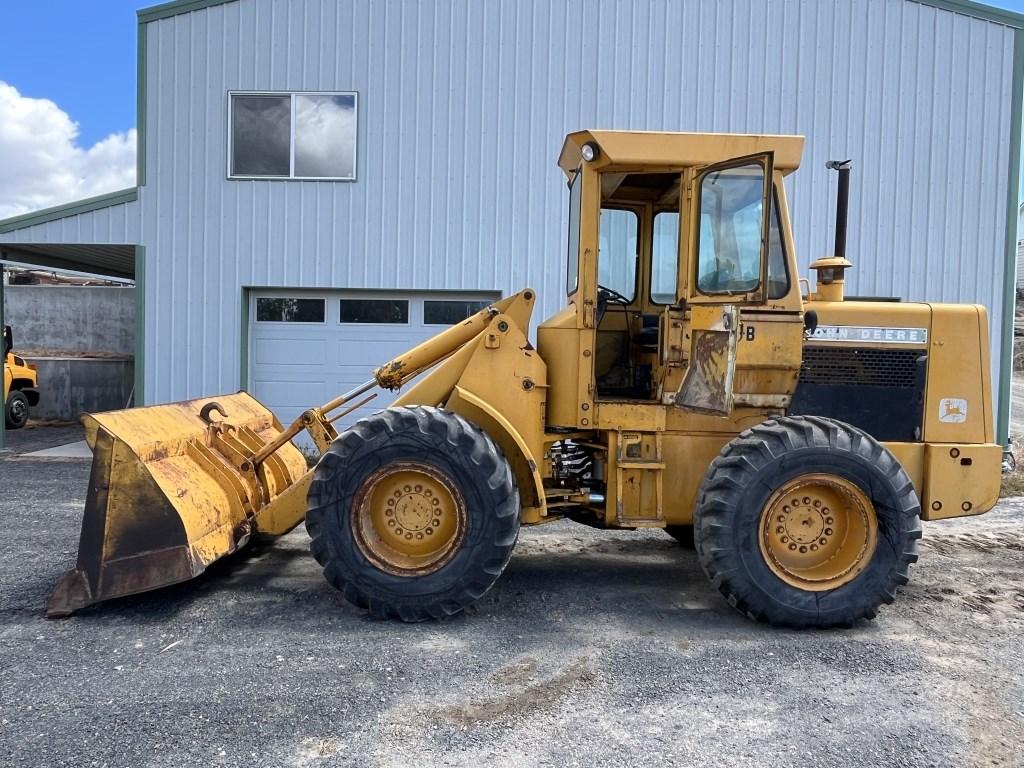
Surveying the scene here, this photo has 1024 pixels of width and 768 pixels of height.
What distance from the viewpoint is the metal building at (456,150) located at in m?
10.2

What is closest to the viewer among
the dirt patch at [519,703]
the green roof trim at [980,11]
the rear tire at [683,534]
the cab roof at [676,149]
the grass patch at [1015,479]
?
the dirt patch at [519,703]

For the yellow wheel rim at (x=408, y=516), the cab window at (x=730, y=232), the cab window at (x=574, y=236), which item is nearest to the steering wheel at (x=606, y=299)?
the cab window at (x=574, y=236)

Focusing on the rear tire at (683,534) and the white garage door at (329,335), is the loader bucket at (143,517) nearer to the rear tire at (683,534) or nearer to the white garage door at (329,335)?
the rear tire at (683,534)

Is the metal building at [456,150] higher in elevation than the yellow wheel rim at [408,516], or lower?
higher

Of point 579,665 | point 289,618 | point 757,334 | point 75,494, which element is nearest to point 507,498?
point 579,665

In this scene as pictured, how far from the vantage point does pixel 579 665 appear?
12.5ft

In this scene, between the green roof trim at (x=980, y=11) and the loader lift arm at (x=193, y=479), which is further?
the green roof trim at (x=980, y=11)

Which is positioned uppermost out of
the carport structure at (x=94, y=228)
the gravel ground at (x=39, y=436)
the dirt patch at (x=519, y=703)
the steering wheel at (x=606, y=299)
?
the carport structure at (x=94, y=228)

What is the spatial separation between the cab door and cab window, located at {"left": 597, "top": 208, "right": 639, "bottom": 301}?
77 centimetres

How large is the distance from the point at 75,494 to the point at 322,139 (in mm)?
5563

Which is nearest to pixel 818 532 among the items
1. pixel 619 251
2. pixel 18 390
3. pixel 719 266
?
pixel 719 266

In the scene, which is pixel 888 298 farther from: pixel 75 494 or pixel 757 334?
pixel 75 494

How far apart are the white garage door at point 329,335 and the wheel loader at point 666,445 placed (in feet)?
18.3

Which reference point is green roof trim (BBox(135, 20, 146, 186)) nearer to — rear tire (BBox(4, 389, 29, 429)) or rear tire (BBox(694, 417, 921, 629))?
rear tire (BBox(4, 389, 29, 429))
